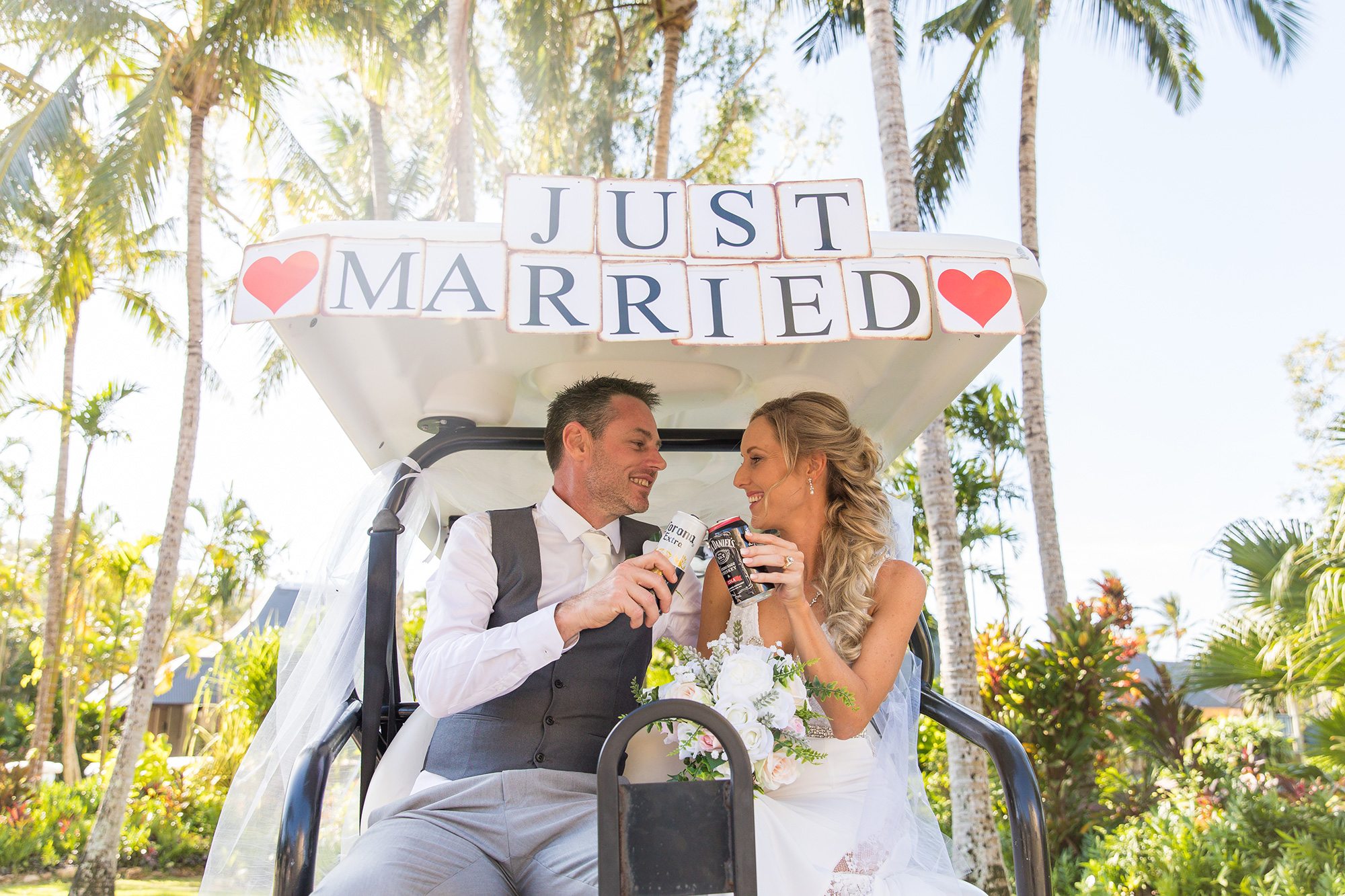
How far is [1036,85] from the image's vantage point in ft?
33.0

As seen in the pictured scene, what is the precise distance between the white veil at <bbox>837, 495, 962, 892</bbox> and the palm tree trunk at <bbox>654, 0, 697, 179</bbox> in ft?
26.8

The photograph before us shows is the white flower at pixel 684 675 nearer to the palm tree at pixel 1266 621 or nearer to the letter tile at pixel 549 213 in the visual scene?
the letter tile at pixel 549 213

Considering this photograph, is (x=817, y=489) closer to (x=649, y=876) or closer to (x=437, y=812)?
(x=437, y=812)

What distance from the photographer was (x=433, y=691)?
1.97m

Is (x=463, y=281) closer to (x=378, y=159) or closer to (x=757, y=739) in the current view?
(x=757, y=739)

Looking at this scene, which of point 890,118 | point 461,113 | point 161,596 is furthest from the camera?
point 461,113

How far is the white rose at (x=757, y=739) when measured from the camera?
5.41 ft

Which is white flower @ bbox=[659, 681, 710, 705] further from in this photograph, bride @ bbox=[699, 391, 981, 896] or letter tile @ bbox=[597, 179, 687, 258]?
letter tile @ bbox=[597, 179, 687, 258]

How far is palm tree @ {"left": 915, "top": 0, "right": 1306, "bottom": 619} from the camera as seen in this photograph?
8.73 m

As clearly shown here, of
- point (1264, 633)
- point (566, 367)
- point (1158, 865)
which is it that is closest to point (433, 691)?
point (566, 367)

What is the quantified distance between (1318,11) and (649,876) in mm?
13902

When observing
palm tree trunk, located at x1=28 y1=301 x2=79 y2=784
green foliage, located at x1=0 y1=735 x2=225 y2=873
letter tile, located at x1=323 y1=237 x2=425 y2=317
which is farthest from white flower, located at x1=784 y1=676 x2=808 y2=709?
palm tree trunk, located at x1=28 y1=301 x2=79 y2=784

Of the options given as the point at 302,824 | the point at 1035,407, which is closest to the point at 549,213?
the point at 302,824

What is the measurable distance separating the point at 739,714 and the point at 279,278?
3.92ft
